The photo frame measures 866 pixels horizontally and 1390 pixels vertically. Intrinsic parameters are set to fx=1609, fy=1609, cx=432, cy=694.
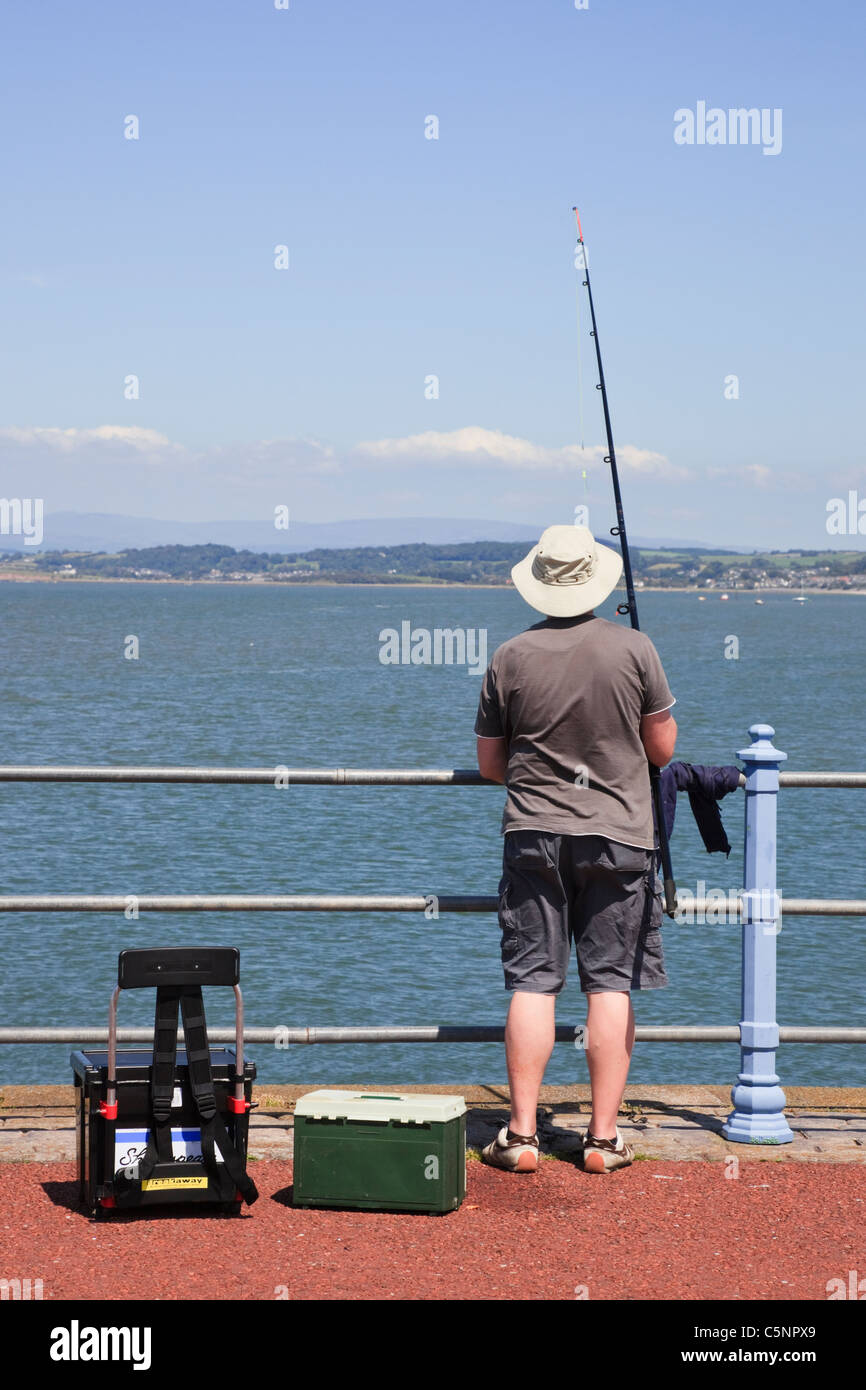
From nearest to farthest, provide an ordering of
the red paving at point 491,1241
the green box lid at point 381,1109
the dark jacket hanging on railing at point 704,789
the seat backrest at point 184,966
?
the red paving at point 491,1241 → the seat backrest at point 184,966 → the green box lid at point 381,1109 → the dark jacket hanging on railing at point 704,789

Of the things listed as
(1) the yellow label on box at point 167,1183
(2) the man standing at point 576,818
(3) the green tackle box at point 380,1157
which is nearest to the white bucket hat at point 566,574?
(2) the man standing at point 576,818

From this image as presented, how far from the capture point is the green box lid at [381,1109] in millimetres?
4620

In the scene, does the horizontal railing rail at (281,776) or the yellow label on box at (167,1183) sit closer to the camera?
the yellow label on box at (167,1183)

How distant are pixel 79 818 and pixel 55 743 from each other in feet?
38.0

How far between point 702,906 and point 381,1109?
1.33m

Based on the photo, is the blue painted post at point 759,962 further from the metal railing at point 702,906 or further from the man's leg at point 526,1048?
the man's leg at point 526,1048

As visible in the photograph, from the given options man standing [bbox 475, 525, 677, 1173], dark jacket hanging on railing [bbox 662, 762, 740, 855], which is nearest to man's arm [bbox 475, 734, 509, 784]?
man standing [bbox 475, 525, 677, 1173]

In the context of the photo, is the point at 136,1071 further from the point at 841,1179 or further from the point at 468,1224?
the point at 841,1179

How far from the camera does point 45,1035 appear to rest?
17.4ft

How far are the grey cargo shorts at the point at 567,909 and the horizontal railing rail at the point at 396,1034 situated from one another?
354 millimetres

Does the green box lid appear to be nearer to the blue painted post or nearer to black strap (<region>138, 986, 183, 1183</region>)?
black strap (<region>138, 986, 183, 1183</region>)

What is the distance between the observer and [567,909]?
200 inches

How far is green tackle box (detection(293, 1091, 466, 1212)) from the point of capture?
461cm
